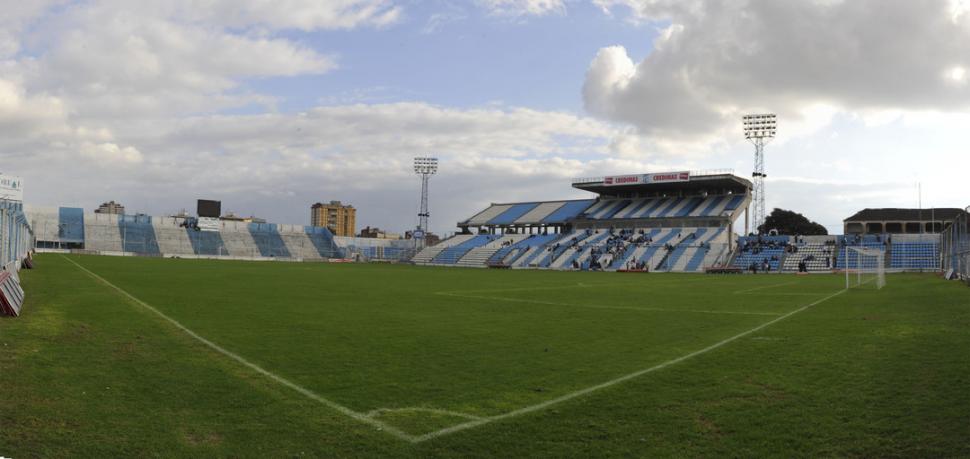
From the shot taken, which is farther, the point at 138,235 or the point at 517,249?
the point at 138,235

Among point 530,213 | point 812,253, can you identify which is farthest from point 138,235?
point 812,253

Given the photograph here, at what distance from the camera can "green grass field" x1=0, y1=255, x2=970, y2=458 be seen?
548 cm

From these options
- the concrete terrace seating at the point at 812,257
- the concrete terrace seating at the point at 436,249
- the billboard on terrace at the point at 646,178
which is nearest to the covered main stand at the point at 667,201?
the billboard on terrace at the point at 646,178

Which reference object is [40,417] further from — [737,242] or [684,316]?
[737,242]

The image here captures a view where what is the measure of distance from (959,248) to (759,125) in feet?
169

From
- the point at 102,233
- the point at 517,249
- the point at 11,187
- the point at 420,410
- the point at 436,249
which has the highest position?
the point at 11,187

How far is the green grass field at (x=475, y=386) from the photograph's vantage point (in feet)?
18.0

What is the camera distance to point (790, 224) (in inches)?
4365

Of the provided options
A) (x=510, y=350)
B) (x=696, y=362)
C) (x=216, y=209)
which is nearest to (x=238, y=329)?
(x=510, y=350)

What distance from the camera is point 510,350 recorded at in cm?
1060

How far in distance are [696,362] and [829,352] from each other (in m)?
2.44

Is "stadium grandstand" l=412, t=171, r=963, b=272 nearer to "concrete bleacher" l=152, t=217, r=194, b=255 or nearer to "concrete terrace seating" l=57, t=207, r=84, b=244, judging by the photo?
"concrete bleacher" l=152, t=217, r=194, b=255

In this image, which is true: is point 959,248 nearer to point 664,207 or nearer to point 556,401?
point 556,401

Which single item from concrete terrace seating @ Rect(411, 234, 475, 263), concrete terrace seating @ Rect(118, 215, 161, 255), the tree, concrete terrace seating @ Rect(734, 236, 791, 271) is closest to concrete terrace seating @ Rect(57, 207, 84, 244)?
concrete terrace seating @ Rect(118, 215, 161, 255)
